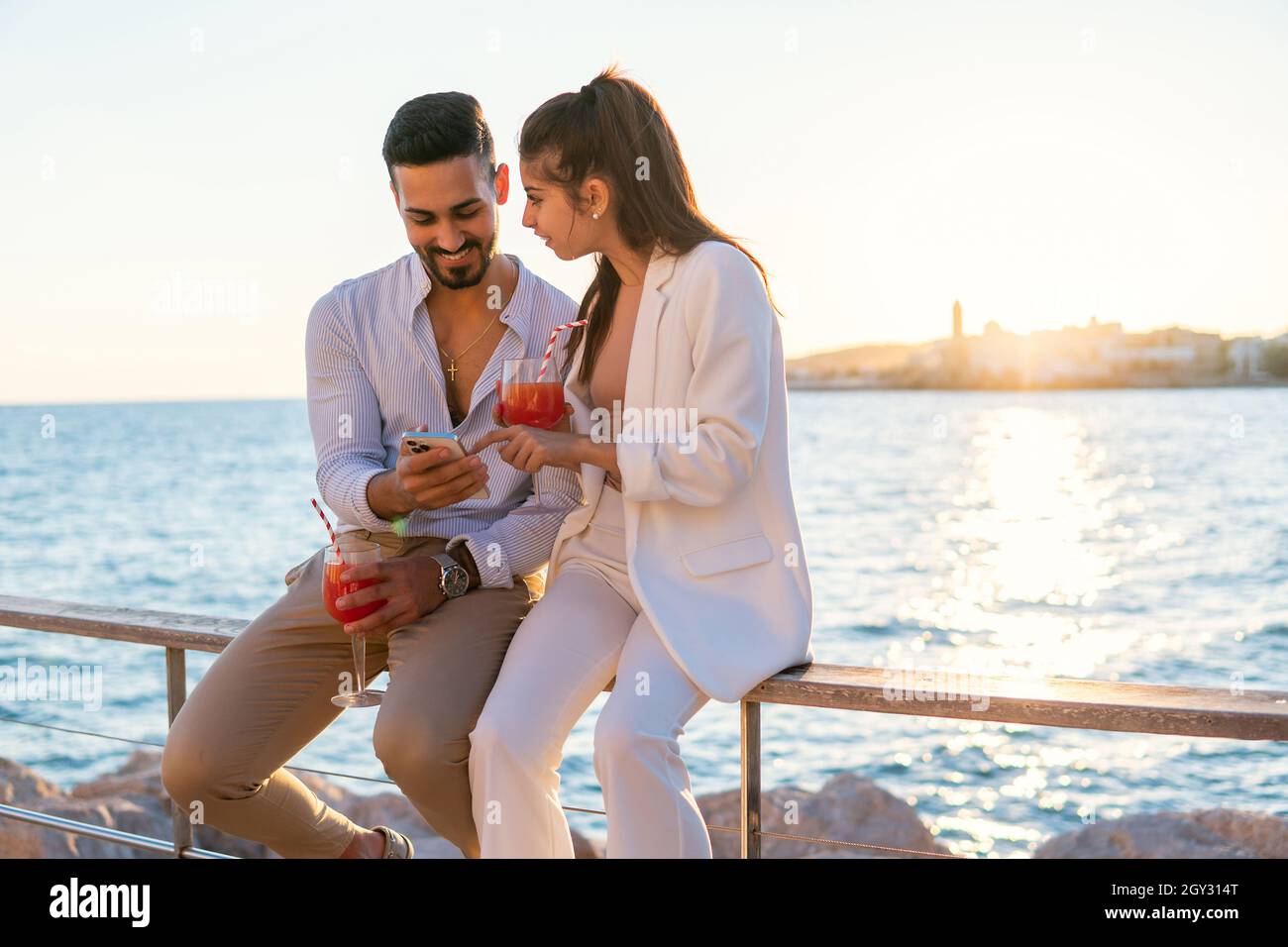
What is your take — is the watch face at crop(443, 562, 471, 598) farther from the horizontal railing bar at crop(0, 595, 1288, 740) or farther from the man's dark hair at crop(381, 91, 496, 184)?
the man's dark hair at crop(381, 91, 496, 184)

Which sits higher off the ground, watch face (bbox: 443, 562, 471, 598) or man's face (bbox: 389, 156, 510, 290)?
man's face (bbox: 389, 156, 510, 290)

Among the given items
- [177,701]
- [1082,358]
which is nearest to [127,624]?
[177,701]

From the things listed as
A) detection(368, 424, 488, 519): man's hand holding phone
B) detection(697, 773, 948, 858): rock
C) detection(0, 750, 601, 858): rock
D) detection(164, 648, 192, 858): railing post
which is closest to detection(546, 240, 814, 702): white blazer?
detection(368, 424, 488, 519): man's hand holding phone

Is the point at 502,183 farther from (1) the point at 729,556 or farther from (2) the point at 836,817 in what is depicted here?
(2) the point at 836,817

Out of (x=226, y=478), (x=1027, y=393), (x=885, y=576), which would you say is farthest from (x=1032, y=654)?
(x=1027, y=393)

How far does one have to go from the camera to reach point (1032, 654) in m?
15.6

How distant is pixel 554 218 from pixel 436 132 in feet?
1.39

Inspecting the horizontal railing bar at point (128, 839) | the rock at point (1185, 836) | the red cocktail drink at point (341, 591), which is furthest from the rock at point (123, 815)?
the red cocktail drink at point (341, 591)

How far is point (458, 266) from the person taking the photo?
2.89 metres

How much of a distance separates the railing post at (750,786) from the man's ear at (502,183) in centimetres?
142

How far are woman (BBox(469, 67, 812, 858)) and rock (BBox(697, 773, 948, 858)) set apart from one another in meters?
4.86

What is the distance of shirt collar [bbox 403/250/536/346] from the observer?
294 centimetres
